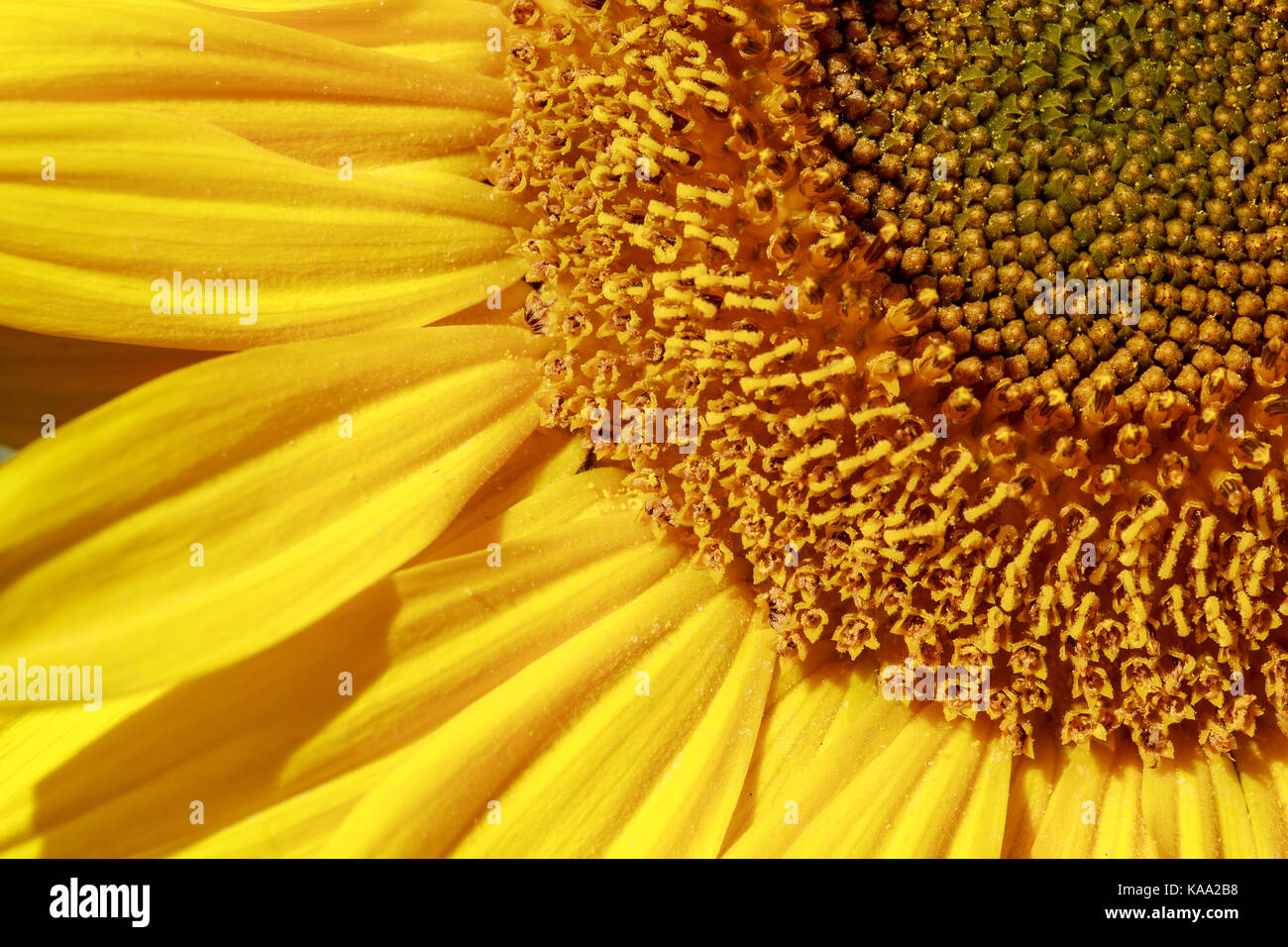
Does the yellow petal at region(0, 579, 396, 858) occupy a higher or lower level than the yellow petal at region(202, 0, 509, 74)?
lower

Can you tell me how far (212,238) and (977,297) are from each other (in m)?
1.53

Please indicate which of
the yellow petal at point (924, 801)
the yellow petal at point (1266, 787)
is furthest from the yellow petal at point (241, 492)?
the yellow petal at point (1266, 787)

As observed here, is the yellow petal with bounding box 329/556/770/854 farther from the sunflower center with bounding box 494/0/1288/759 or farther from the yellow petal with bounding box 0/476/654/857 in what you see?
the sunflower center with bounding box 494/0/1288/759

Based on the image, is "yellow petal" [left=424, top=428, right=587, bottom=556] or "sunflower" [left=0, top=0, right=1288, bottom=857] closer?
"sunflower" [left=0, top=0, right=1288, bottom=857]

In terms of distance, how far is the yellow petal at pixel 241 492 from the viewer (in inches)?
81.0

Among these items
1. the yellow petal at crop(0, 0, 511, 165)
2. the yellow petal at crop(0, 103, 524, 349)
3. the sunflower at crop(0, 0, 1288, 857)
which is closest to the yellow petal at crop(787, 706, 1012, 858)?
the sunflower at crop(0, 0, 1288, 857)

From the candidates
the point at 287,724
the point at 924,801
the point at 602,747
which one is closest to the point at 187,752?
the point at 287,724

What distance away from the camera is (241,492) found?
224cm

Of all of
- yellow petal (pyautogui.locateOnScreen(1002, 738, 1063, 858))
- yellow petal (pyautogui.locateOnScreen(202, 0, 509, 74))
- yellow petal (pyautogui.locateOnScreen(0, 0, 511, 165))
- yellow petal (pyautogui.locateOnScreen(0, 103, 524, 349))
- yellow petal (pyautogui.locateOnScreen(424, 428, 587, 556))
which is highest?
yellow petal (pyautogui.locateOnScreen(202, 0, 509, 74))

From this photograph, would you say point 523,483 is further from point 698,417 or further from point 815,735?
point 815,735

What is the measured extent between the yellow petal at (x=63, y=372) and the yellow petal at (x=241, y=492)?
453 millimetres

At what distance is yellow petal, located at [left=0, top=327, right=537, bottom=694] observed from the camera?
206cm

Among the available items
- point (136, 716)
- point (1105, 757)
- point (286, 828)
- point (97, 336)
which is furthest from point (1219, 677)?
point (97, 336)

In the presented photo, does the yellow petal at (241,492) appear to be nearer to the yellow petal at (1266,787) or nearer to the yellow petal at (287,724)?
the yellow petal at (287,724)
